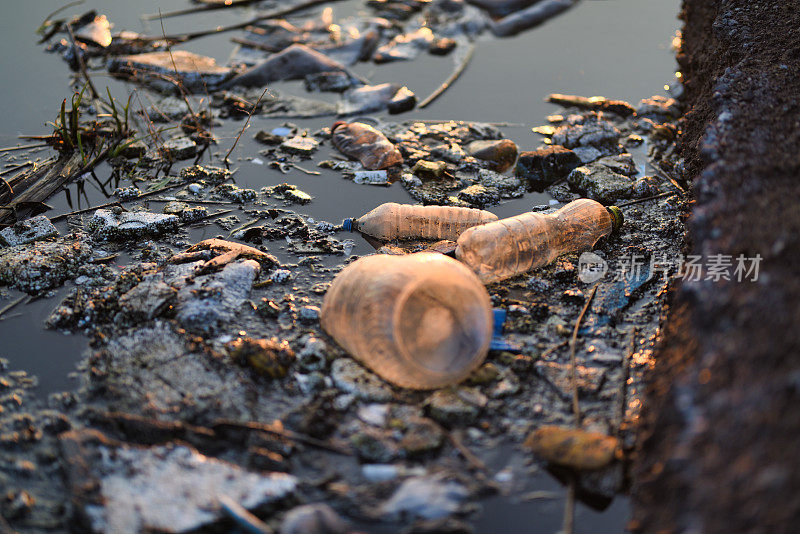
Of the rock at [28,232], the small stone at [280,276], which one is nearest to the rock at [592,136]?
the small stone at [280,276]

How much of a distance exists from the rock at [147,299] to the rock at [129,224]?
658 millimetres

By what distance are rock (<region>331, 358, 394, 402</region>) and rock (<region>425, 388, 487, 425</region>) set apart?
0.59ft

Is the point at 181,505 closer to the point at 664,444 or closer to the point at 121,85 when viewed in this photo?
the point at 664,444

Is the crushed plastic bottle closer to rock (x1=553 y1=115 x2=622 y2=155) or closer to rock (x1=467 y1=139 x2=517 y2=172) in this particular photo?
rock (x1=467 y1=139 x2=517 y2=172)

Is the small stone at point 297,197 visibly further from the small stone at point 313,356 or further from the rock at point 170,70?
the rock at point 170,70

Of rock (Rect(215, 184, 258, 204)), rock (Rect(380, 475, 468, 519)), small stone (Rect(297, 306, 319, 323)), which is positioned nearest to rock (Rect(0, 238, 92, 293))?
rock (Rect(215, 184, 258, 204))

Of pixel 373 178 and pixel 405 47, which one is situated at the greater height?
pixel 405 47

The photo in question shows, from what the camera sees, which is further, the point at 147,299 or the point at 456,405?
the point at 147,299

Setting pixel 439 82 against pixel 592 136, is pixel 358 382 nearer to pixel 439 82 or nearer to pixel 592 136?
pixel 592 136

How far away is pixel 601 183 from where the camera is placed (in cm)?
379

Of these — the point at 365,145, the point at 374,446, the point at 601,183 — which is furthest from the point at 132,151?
the point at 601,183

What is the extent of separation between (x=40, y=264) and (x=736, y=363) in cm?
306

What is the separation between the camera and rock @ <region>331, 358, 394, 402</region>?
7.52 feet

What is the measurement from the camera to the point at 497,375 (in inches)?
94.7
